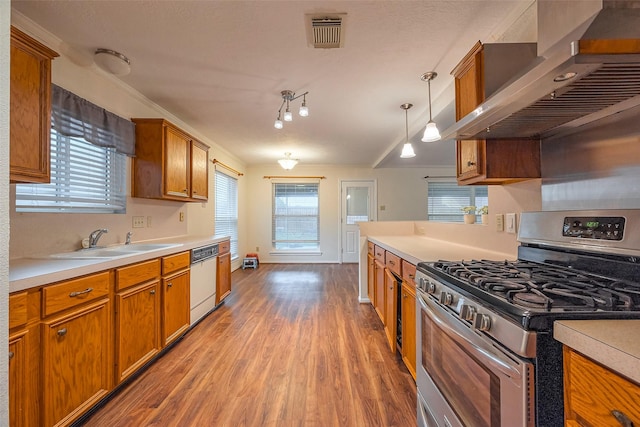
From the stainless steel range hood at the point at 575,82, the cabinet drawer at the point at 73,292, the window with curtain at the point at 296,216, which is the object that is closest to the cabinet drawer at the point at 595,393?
the stainless steel range hood at the point at 575,82

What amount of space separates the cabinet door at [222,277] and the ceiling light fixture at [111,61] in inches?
80.4

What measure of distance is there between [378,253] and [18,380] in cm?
248

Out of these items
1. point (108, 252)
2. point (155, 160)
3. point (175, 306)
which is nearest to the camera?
point (108, 252)

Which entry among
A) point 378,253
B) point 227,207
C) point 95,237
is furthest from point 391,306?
point 227,207

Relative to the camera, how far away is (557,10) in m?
1.11

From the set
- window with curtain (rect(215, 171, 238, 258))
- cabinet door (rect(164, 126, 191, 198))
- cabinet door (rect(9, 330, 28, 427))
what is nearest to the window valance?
cabinet door (rect(164, 126, 191, 198))

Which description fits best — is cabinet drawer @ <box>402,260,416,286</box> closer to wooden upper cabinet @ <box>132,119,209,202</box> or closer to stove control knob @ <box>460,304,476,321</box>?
stove control knob @ <box>460,304,476,321</box>

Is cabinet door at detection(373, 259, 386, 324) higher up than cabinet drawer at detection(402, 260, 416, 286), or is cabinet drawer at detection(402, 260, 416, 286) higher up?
cabinet drawer at detection(402, 260, 416, 286)

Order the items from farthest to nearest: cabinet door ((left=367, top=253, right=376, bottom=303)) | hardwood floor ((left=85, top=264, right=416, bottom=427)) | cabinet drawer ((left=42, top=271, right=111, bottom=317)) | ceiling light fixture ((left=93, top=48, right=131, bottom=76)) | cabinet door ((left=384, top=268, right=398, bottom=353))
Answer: cabinet door ((left=367, top=253, right=376, bottom=303))
cabinet door ((left=384, top=268, right=398, bottom=353))
ceiling light fixture ((left=93, top=48, right=131, bottom=76))
hardwood floor ((left=85, top=264, right=416, bottom=427))
cabinet drawer ((left=42, top=271, right=111, bottom=317))

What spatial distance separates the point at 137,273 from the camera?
1.85 metres

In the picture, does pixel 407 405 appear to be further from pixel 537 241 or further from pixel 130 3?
pixel 130 3

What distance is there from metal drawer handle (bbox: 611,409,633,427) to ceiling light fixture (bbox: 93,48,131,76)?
2994mm

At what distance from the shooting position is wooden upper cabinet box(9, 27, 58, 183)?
136cm

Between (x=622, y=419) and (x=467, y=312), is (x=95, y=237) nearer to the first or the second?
(x=467, y=312)
